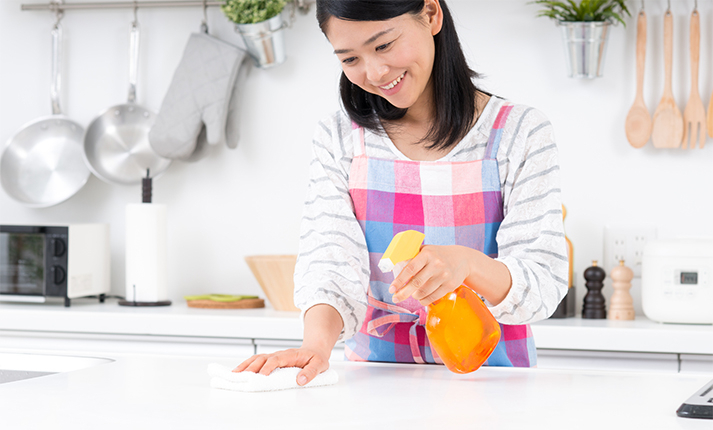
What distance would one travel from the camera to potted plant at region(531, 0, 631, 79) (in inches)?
78.4

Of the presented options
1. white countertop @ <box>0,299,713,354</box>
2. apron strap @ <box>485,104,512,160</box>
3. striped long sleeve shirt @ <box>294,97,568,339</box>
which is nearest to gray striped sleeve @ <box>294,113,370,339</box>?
striped long sleeve shirt @ <box>294,97,568,339</box>

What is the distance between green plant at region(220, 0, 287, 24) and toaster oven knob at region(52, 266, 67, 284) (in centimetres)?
88

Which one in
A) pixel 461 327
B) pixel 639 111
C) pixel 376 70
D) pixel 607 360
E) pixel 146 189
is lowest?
pixel 607 360

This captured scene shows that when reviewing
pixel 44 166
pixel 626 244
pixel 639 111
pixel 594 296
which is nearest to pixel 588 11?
pixel 639 111

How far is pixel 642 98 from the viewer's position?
2.07m

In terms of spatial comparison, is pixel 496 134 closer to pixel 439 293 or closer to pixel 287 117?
pixel 439 293

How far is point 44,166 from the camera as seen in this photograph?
7.82 ft

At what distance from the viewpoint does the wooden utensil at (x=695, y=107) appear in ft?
6.62

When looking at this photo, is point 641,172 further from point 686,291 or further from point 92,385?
point 92,385

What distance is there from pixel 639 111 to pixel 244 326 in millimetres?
1251

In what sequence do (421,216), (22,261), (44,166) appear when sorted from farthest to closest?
(44,166) < (22,261) < (421,216)

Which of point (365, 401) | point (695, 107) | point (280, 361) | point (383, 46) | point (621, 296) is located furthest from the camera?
point (695, 107)

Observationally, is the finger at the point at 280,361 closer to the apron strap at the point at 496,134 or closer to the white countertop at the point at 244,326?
the apron strap at the point at 496,134

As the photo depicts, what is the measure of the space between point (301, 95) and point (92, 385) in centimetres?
160
